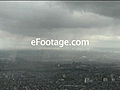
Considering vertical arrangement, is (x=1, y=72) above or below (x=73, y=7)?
below

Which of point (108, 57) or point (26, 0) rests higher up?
point (26, 0)

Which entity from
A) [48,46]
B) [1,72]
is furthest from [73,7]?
[1,72]

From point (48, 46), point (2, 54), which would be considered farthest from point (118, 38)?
point (2, 54)

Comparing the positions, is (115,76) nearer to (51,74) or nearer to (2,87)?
(51,74)

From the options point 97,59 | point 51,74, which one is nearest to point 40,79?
point 51,74

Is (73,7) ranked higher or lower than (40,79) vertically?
higher

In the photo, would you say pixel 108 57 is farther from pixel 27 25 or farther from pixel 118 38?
pixel 27 25

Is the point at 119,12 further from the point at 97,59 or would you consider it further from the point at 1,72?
the point at 1,72
